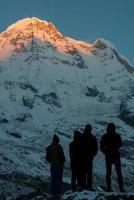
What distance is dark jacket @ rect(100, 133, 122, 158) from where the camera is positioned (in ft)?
95.4

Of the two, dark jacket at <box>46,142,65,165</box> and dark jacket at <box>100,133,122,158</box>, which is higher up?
dark jacket at <box>100,133,122,158</box>

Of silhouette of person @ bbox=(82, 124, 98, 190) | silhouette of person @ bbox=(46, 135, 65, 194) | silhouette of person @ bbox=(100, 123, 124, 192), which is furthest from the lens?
silhouette of person @ bbox=(46, 135, 65, 194)

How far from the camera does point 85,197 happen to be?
2600cm

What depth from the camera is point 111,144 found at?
29062 mm

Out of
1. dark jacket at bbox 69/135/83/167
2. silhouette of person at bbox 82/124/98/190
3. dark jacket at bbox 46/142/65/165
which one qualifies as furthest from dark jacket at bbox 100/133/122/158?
dark jacket at bbox 46/142/65/165

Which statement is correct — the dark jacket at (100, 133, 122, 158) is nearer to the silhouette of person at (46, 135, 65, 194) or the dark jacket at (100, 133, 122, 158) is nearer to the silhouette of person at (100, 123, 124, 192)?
the silhouette of person at (100, 123, 124, 192)

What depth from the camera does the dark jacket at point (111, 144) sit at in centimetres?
2908

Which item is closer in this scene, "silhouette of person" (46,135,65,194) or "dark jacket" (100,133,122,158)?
"dark jacket" (100,133,122,158)

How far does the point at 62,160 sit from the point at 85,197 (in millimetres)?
5414

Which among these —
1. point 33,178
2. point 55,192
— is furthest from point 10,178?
point 55,192

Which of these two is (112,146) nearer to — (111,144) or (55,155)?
(111,144)

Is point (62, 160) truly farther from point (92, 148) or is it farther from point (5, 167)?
point (5, 167)

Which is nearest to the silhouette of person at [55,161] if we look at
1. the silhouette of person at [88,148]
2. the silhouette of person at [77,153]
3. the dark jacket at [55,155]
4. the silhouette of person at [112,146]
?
the dark jacket at [55,155]

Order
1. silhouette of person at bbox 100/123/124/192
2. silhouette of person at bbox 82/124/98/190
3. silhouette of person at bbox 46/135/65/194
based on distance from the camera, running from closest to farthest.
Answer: silhouette of person at bbox 100/123/124/192 < silhouette of person at bbox 82/124/98/190 < silhouette of person at bbox 46/135/65/194
